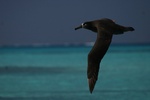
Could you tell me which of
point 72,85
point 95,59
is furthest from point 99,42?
point 72,85

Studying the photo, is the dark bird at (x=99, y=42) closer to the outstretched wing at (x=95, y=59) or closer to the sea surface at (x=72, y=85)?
the outstretched wing at (x=95, y=59)

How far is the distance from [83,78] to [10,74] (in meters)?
3.42

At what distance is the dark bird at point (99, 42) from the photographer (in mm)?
6238

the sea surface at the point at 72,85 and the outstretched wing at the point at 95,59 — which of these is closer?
the outstretched wing at the point at 95,59

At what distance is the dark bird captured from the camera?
6238 millimetres

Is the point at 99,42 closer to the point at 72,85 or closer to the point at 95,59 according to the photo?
the point at 95,59

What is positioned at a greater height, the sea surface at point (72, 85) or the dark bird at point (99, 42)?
the dark bird at point (99, 42)

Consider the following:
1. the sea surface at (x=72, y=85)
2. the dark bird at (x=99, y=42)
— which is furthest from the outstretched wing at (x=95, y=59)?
the sea surface at (x=72, y=85)

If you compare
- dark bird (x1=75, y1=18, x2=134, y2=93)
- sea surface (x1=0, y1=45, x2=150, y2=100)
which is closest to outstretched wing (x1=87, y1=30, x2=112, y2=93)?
dark bird (x1=75, y1=18, x2=134, y2=93)

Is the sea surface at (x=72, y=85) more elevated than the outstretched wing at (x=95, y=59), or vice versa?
the outstretched wing at (x=95, y=59)

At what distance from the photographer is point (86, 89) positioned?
1648 cm

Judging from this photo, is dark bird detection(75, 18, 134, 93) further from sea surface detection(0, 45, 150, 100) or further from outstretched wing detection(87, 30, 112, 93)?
sea surface detection(0, 45, 150, 100)

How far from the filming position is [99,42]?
6.38m

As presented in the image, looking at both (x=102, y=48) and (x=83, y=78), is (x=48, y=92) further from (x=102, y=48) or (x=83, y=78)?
(x=102, y=48)
